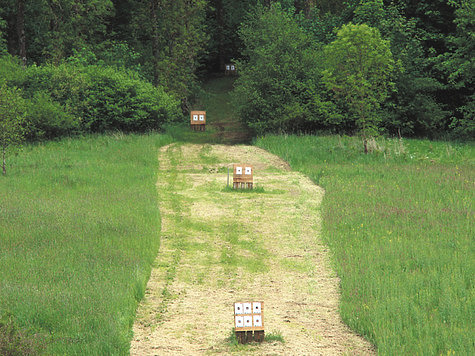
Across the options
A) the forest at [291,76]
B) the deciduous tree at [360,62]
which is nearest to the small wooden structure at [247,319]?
the deciduous tree at [360,62]

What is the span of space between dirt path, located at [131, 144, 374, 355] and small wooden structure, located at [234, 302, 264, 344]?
23cm

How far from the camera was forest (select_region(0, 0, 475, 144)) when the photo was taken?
32.4 meters

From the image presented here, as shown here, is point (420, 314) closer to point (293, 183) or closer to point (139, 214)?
point (139, 214)

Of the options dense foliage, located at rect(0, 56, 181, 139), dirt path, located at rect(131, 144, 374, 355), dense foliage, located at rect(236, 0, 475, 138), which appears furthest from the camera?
dense foliage, located at rect(236, 0, 475, 138)

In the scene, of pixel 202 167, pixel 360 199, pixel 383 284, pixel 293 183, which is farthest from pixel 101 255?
pixel 202 167

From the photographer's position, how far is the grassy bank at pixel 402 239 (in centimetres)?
1095

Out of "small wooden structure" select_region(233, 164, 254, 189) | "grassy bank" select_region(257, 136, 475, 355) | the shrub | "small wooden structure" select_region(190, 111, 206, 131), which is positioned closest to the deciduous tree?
"grassy bank" select_region(257, 136, 475, 355)

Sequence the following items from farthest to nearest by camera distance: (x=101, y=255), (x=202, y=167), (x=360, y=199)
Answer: (x=202, y=167), (x=360, y=199), (x=101, y=255)

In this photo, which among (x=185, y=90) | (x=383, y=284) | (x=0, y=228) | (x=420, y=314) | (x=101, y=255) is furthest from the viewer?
(x=185, y=90)

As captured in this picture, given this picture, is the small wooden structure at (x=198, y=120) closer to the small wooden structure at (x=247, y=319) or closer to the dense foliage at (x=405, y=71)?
the dense foliage at (x=405, y=71)

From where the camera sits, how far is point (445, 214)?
18.4 metres

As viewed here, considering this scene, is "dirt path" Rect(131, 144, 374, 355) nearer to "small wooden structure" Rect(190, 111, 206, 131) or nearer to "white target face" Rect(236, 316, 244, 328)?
"white target face" Rect(236, 316, 244, 328)

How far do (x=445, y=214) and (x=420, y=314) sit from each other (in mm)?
7756

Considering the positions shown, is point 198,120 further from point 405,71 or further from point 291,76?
point 405,71
